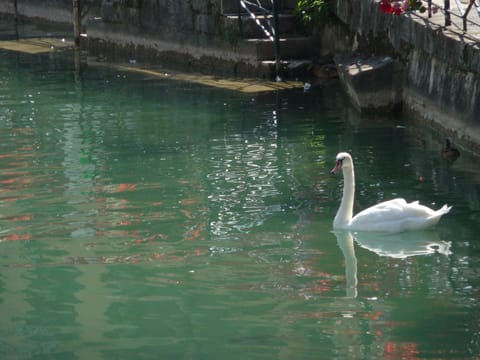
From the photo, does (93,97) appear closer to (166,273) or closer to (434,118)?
(434,118)

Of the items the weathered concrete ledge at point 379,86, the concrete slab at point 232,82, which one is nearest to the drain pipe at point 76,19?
the concrete slab at point 232,82

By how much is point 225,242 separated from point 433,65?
20.3 feet

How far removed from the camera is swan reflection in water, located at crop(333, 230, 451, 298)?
10344 mm

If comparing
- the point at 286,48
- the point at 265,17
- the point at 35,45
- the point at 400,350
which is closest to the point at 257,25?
the point at 265,17

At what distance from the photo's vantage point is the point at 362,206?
474 inches

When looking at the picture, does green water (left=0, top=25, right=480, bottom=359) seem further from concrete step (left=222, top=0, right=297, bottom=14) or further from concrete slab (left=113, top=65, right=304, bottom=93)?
concrete step (left=222, top=0, right=297, bottom=14)

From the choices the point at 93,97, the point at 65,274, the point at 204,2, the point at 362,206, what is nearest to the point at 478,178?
the point at 362,206

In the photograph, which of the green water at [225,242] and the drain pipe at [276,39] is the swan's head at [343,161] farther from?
the drain pipe at [276,39]

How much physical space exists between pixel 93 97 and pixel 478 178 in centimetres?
847

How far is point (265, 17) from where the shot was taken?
21516mm

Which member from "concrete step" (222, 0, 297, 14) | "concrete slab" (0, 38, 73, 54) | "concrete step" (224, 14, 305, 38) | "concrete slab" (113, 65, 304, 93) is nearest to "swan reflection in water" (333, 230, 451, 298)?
"concrete slab" (113, 65, 304, 93)

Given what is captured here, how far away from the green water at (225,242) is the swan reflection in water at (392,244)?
3 cm

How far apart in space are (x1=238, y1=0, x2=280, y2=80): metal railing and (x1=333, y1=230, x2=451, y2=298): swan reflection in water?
965 centimetres

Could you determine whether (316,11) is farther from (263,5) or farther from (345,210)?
(345,210)
